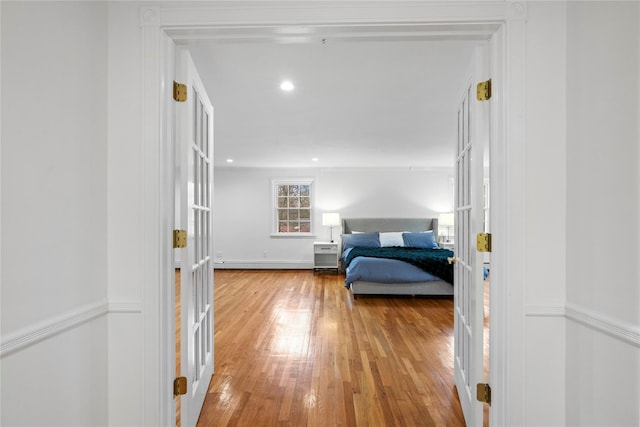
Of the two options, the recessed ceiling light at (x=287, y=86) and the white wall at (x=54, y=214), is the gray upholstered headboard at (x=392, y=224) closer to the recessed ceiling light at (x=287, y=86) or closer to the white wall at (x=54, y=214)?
the recessed ceiling light at (x=287, y=86)

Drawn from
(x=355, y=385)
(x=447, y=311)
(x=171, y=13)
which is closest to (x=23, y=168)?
(x=171, y=13)

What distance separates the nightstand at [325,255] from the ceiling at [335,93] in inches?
79.5

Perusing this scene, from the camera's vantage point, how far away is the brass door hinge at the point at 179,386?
1403mm

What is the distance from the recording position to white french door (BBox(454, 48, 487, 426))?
1.48 metres

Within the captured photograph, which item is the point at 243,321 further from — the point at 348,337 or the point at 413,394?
the point at 413,394

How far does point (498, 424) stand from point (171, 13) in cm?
213

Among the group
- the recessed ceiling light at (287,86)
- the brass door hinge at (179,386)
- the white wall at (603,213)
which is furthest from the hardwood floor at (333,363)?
the recessed ceiling light at (287,86)

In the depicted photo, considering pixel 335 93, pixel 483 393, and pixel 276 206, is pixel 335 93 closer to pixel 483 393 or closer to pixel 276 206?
pixel 483 393

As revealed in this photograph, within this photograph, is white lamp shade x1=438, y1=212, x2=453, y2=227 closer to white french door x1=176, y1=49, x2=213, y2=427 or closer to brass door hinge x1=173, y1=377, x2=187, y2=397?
white french door x1=176, y1=49, x2=213, y2=427

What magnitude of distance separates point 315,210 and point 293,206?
50 centimetres

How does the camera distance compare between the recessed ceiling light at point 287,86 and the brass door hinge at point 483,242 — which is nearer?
the brass door hinge at point 483,242

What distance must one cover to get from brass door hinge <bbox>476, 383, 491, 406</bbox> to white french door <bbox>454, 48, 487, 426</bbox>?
1.2 inches

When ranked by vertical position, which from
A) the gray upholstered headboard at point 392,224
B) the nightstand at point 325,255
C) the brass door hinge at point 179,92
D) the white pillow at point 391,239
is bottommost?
the nightstand at point 325,255

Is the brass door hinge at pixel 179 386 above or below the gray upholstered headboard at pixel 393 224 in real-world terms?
below
